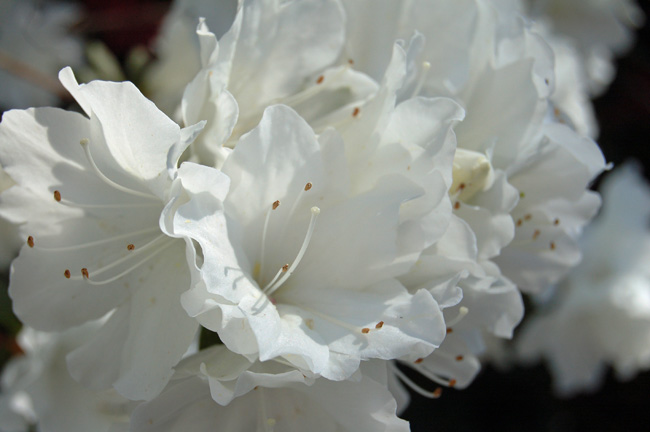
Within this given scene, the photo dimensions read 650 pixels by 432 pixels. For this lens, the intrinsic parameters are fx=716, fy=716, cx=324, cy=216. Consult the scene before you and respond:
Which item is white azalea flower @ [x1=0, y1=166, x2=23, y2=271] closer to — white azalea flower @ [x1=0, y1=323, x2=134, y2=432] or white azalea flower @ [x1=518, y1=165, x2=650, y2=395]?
white azalea flower @ [x1=0, y1=323, x2=134, y2=432]

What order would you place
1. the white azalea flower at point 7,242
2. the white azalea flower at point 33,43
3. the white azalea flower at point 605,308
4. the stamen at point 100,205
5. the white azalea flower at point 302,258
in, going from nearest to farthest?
1. the white azalea flower at point 302,258
2. the stamen at point 100,205
3. the white azalea flower at point 7,242
4. the white azalea flower at point 605,308
5. the white azalea flower at point 33,43

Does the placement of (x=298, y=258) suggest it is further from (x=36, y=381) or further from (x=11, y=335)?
(x=11, y=335)

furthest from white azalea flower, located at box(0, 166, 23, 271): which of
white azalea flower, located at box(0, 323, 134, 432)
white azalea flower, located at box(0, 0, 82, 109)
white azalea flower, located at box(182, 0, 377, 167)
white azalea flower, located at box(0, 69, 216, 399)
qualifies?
white azalea flower, located at box(182, 0, 377, 167)

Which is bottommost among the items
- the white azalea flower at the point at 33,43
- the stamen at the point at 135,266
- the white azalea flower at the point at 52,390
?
the white azalea flower at the point at 52,390

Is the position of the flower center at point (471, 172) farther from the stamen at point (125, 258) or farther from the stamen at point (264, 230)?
the stamen at point (125, 258)

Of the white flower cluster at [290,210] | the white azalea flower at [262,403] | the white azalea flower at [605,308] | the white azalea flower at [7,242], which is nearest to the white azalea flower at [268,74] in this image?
the white flower cluster at [290,210]

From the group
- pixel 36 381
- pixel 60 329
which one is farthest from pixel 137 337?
pixel 36 381
